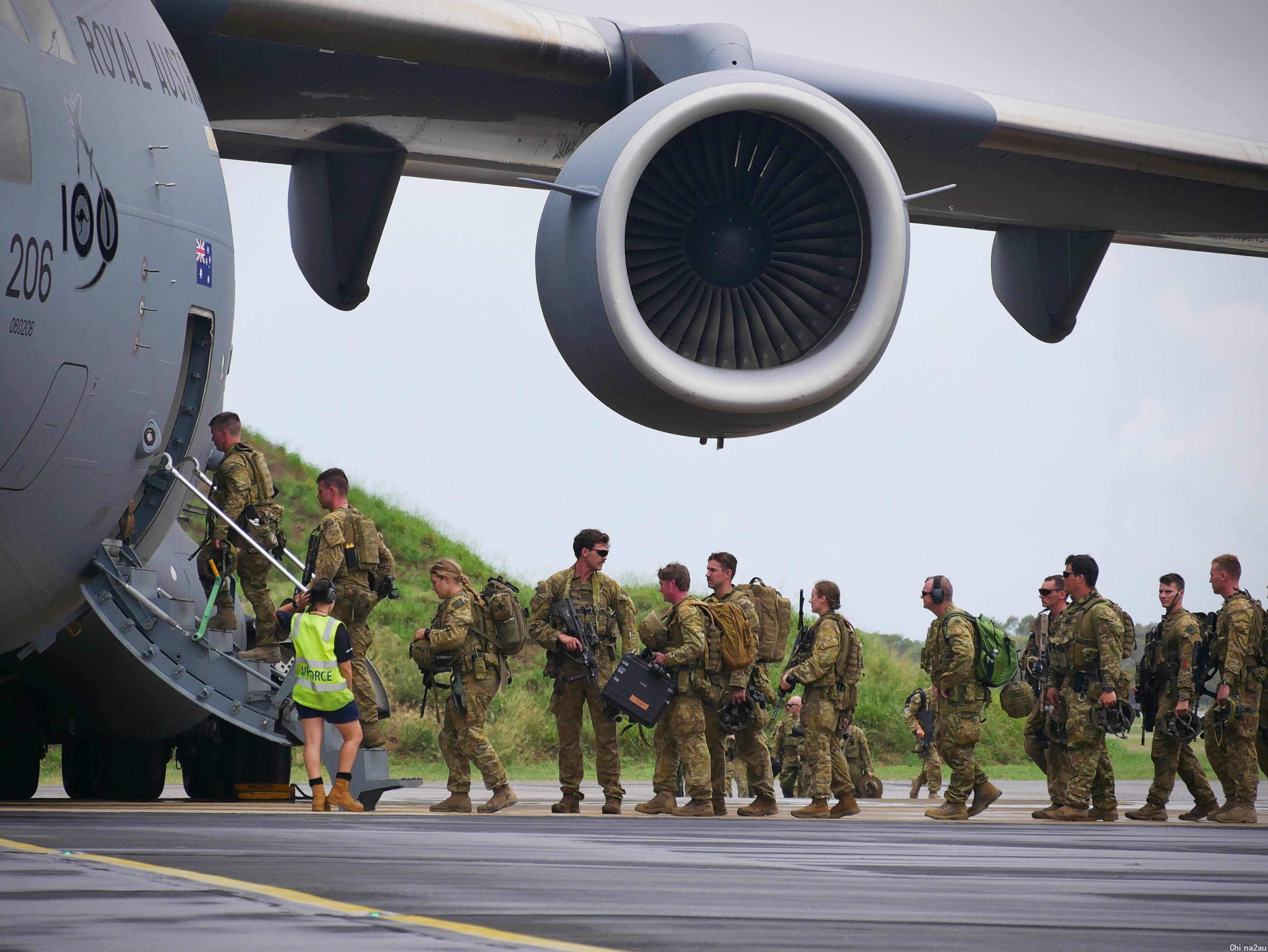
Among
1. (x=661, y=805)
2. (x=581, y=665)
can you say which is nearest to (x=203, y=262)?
(x=581, y=665)

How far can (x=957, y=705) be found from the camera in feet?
33.3

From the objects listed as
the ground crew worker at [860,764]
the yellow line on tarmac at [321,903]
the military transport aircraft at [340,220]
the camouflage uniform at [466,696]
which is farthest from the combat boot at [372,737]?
the ground crew worker at [860,764]

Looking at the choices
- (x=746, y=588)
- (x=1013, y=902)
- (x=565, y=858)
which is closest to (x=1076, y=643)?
(x=746, y=588)

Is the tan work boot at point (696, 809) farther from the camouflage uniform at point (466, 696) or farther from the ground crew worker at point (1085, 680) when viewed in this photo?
the ground crew worker at point (1085, 680)

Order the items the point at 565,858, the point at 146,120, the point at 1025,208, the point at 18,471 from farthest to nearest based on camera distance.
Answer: the point at 1025,208 → the point at 146,120 → the point at 18,471 → the point at 565,858

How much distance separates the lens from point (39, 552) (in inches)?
306

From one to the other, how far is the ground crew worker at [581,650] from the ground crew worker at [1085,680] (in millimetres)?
2675

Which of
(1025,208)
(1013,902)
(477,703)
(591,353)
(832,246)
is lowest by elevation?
(1013,902)

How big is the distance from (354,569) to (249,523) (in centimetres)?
69

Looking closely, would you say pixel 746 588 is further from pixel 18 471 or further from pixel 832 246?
pixel 18 471

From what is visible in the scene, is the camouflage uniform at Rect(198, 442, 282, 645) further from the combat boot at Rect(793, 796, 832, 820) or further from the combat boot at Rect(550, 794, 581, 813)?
the combat boot at Rect(793, 796, 832, 820)

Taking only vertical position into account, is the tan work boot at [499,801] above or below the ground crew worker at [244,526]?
below

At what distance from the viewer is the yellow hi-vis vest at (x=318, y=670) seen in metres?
8.61

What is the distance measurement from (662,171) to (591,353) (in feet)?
3.17
